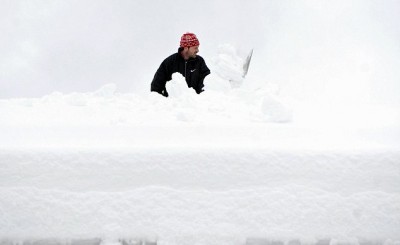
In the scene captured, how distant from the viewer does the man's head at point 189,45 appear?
4320 mm

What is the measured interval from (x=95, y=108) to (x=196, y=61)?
221cm

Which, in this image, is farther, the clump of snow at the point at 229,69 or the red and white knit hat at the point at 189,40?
the red and white knit hat at the point at 189,40

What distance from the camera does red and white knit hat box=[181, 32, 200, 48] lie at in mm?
4312

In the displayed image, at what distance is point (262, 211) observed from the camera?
1604 millimetres

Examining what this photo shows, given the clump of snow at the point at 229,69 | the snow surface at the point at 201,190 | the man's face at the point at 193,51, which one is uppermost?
the man's face at the point at 193,51

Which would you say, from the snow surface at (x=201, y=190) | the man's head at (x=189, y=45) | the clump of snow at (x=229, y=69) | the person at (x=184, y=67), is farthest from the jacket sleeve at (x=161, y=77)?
the snow surface at (x=201, y=190)

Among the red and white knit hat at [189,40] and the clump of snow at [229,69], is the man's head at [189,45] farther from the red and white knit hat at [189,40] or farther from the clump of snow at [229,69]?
the clump of snow at [229,69]

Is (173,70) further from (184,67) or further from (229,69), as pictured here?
(229,69)

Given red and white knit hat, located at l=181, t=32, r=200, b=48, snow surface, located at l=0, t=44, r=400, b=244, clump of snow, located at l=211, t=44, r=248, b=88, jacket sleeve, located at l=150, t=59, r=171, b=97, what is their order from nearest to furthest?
snow surface, located at l=0, t=44, r=400, b=244, clump of snow, located at l=211, t=44, r=248, b=88, red and white knit hat, located at l=181, t=32, r=200, b=48, jacket sleeve, located at l=150, t=59, r=171, b=97

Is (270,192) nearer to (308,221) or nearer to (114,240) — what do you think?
(308,221)

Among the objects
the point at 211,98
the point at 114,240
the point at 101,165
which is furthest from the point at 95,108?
the point at 114,240

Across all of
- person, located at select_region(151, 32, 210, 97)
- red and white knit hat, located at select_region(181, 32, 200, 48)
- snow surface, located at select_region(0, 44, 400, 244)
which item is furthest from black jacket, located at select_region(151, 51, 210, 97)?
snow surface, located at select_region(0, 44, 400, 244)

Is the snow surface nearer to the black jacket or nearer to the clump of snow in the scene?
the clump of snow

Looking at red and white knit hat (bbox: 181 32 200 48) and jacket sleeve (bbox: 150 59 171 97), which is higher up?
red and white knit hat (bbox: 181 32 200 48)
